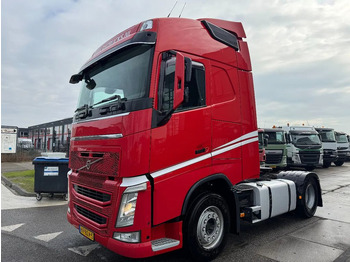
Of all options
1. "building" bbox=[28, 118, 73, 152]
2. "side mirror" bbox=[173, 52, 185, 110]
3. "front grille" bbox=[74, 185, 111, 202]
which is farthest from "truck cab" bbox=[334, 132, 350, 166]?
"front grille" bbox=[74, 185, 111, 202]

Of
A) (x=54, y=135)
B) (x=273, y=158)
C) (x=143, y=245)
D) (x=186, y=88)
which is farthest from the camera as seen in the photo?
(x=54, y=135)

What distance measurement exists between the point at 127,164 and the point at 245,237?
291 cm

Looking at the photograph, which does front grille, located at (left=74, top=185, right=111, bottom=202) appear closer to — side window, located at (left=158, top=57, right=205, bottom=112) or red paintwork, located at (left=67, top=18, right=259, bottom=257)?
red paintwork, located at (left=67, top=18, right=259, bottom=257)

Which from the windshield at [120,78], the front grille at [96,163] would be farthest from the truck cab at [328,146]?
the front grille at [96,163]

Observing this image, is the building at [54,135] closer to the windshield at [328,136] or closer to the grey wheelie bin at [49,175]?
the grey wheelie bin at [49,175]

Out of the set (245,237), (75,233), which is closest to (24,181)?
(75,233)

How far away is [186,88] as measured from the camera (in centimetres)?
346

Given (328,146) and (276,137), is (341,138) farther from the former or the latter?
(276,137)

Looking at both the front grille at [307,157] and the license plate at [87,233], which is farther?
the front grille at [307,157]

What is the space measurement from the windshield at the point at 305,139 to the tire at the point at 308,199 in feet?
35.9

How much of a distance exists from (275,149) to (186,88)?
13.4 metres

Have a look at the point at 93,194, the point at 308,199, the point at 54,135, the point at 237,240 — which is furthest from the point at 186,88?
the point at 54,135

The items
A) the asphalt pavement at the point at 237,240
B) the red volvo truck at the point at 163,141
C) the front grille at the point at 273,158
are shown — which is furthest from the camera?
the front grille at the point at 273,158

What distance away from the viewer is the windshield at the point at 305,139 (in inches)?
649
